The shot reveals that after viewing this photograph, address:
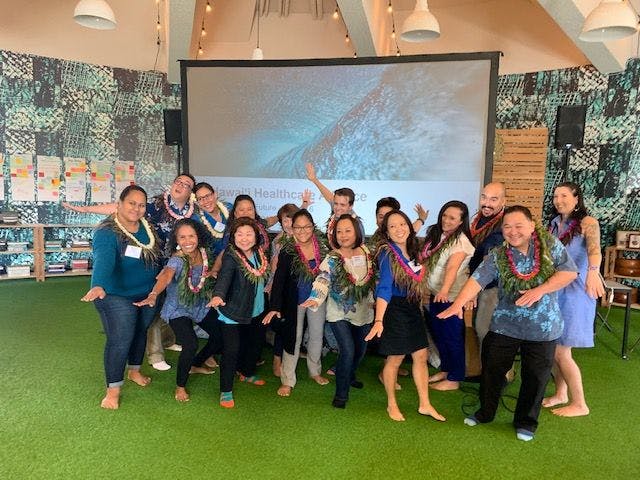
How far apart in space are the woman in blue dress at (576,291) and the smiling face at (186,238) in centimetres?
246

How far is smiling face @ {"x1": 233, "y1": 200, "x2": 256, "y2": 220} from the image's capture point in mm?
3678

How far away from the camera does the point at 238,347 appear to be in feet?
10.3

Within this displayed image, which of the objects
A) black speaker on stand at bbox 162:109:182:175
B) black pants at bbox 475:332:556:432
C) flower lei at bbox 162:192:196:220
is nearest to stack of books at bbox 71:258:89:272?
black speaker on stand at bbox 162:109:182:175

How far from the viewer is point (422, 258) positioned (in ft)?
10.6

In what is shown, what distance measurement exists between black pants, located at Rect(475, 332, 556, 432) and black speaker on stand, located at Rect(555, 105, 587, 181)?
14.8 feet

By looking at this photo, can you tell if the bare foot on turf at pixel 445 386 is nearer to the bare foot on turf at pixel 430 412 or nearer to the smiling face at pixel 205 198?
the bare foot on turf at pixel 430 412

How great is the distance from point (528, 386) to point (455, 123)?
2.73 metres

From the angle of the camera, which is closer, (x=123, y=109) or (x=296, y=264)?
(x=296, y=264)

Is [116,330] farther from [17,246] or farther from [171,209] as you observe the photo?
[17,246]

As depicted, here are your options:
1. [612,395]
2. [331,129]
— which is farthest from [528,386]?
[331,129]

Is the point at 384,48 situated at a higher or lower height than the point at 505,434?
higher

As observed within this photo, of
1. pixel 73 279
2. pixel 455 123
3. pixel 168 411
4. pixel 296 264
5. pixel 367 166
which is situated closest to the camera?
pixel 168 411

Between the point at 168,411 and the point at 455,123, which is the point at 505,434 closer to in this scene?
the point at 168,411

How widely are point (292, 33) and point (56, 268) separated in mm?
5553
